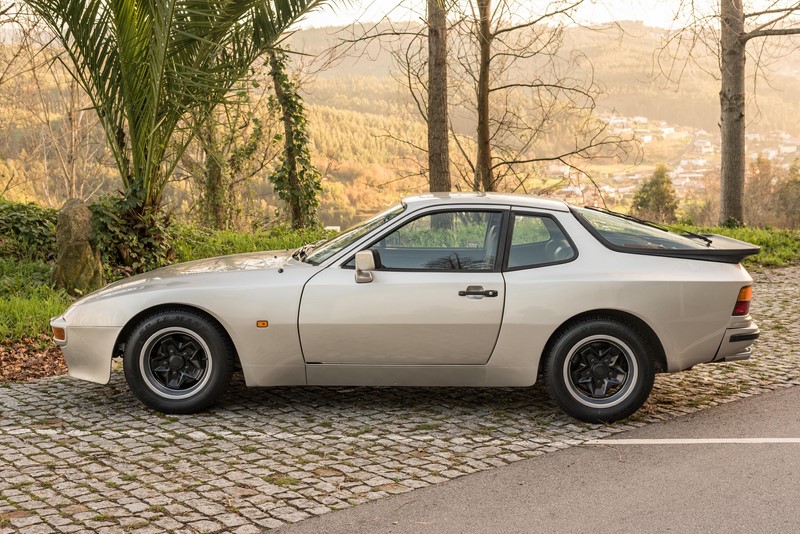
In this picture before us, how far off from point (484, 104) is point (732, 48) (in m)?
5.15

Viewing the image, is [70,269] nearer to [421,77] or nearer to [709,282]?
[709,282]

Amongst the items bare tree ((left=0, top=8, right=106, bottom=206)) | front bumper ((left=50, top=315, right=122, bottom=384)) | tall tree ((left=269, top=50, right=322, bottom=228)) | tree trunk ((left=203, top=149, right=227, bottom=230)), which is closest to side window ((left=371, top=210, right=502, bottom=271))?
front bumper ((left=50, top=315, right=122, bottom=384))

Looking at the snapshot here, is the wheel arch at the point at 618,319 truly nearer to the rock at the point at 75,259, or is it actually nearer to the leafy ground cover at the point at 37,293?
the leafy ground cover at the point at 37,293

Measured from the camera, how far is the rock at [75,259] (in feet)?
35.4

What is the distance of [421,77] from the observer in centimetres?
1750

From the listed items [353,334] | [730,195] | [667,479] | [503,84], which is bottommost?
[667,479]

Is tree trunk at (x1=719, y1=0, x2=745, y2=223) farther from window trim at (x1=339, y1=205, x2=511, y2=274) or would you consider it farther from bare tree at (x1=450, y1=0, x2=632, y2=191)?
window trim at (x1=339, y1=205, x2=511, y2=274)

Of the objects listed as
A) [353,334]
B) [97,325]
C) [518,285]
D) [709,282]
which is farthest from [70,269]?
[709,282]

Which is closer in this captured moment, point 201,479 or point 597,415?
point 201,479

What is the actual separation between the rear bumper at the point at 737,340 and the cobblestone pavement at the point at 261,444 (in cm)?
55

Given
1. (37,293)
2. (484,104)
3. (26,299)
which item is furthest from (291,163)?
(26,299)

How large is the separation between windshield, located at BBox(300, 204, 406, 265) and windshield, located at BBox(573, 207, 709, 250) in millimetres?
1321

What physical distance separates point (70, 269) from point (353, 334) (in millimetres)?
6046

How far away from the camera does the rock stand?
35.4ft
